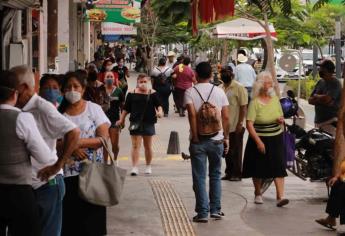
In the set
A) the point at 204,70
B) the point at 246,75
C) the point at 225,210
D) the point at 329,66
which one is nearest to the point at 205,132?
the point at 204,70

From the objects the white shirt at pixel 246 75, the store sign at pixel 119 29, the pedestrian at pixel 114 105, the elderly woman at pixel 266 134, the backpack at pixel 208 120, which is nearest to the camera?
the backpack at pixel 208 120

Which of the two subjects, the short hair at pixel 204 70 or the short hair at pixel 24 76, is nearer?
the short hair at pixel 24 76

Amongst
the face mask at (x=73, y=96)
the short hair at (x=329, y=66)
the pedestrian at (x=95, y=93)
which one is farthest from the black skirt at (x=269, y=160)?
the face mask at (x=73, y=96)

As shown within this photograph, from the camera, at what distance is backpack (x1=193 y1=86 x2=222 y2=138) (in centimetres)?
901

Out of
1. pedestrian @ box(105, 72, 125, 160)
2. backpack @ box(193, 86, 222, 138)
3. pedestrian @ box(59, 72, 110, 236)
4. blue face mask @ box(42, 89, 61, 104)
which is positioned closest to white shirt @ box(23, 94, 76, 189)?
pedestrian @ box(59, 72, 110, 236)

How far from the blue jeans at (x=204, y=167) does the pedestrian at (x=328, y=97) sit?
9.89ft

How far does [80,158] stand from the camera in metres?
6.93

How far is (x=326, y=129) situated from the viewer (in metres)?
11.9

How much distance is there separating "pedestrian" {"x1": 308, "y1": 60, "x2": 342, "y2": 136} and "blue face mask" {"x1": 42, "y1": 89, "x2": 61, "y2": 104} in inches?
186

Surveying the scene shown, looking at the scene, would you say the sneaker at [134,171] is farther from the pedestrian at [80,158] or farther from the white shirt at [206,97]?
the pedestrian at [80,158]

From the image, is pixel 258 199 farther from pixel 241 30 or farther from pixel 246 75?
pixel 241 30

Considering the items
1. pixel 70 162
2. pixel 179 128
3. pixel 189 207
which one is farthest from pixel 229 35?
pixel 70 162

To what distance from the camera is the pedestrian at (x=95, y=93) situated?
10.7m

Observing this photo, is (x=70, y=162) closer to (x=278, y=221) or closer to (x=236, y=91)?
(x=278, y=221)
